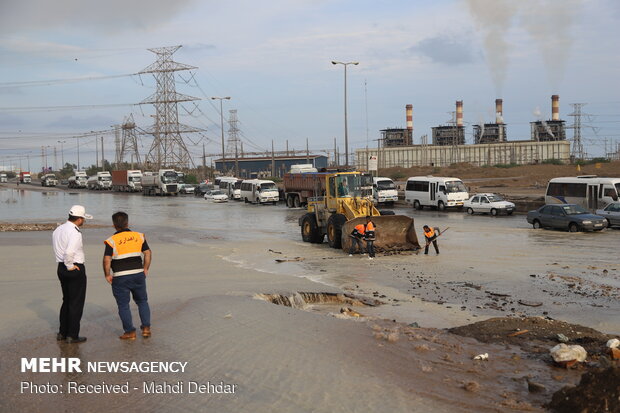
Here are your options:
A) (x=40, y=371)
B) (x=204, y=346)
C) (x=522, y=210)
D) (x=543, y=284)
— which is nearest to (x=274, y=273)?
(x=543, y=284)

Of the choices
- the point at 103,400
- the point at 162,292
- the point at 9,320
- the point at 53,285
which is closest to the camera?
the point at 103,400

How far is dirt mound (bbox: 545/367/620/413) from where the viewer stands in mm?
5480

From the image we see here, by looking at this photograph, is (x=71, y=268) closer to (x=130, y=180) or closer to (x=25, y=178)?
(x=130, y=180)

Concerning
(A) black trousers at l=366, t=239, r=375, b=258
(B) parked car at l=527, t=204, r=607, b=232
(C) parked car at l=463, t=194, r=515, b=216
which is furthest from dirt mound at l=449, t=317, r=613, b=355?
(C) parked car at l=463, t=194, r=515, b=216

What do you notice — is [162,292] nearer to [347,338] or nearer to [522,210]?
[347,338]

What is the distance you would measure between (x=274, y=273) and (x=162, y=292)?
390 cm

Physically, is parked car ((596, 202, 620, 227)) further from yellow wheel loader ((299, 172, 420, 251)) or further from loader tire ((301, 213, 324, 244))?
loader tire ((301, 213, 324, 244))

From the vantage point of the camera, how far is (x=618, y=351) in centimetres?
755

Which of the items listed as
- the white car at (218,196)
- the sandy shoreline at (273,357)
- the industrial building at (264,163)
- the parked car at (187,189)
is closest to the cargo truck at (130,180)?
the parked car at (187,189)

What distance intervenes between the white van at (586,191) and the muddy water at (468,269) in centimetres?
386

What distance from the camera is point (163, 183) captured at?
6944cm

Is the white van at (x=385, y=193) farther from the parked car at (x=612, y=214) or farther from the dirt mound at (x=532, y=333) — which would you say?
the dirt mound at (x=532, y=333)

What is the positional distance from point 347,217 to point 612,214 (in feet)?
42.9

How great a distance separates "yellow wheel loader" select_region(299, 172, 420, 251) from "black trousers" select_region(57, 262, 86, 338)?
40.1 feet
